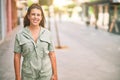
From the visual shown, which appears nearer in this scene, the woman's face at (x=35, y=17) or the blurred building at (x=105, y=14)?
the woman's face at (x=35, y=17)

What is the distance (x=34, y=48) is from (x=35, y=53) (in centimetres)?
6

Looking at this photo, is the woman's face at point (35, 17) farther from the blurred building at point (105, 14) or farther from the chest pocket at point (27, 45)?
the blurred building at point (105, 14)

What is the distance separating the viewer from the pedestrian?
11.8 ft

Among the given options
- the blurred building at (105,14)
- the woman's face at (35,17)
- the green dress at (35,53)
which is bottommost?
the blurred building at (105,14)

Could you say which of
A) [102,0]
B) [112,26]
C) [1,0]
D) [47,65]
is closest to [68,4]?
[102,0]

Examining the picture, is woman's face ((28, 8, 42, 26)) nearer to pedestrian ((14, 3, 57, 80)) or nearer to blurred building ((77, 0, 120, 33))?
pedestrian ((14, 3, 57, 80))

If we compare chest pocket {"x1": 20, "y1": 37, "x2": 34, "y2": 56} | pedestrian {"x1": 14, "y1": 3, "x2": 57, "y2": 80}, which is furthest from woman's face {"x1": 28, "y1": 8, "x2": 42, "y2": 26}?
chest pocket {"x1": 20, "y1": 37, "x2": 34, "y2": 56}

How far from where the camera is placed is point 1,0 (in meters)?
20.6

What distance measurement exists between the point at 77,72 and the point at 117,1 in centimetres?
1882

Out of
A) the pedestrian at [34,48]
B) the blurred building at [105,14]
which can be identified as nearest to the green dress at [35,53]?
the pedestrian at [34,48]

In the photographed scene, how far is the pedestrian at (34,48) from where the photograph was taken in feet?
11.8

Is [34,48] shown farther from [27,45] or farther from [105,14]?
[105,14]

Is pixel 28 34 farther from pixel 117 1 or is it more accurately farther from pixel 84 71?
pixel 117 1

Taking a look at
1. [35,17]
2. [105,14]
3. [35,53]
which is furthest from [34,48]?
[105,14]
